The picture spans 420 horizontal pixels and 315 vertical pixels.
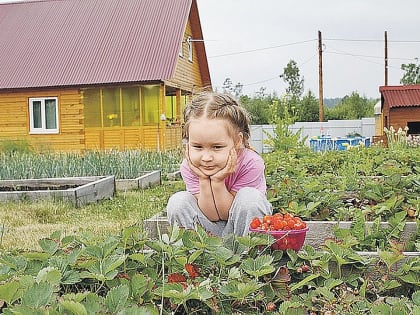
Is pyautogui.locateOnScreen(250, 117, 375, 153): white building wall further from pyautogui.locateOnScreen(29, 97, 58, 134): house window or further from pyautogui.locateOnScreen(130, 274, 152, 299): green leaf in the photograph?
pyautogui.locateOnScreen(130, 274, 152, 299): green leaf

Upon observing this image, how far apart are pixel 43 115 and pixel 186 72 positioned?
4807mm

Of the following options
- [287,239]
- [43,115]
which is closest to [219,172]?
[287,239]

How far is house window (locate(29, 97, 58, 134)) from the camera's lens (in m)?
17.3

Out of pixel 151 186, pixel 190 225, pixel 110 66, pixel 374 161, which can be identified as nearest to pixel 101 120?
pixel 110 66

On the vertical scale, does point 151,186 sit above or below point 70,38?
below

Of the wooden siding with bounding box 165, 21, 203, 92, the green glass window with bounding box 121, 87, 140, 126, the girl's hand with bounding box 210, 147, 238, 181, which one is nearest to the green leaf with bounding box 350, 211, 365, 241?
the girl's hand with bounding box 210, 147, 238, 181

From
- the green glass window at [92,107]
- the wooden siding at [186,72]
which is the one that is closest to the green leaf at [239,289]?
the wooden siding at [186,72]

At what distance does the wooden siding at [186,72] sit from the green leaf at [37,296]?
1522 centimetres

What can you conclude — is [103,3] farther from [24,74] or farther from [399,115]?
[399,115]

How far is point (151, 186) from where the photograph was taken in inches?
330

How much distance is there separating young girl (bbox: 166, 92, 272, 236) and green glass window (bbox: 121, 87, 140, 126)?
13.9 meters

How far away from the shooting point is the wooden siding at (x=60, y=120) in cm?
1700

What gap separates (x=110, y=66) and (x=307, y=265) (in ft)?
50.0

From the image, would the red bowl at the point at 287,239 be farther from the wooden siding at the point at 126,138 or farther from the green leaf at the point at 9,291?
the wooden siding at the point at 126,138
